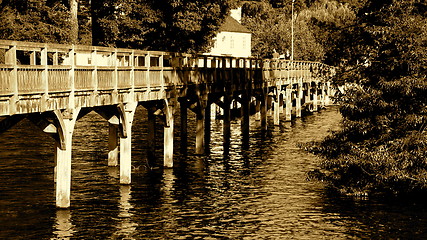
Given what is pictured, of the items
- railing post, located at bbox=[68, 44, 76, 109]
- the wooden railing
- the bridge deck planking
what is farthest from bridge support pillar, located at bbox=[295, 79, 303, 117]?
railing post, located at bbox=[68, 44, 76, 109]

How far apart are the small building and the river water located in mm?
49753

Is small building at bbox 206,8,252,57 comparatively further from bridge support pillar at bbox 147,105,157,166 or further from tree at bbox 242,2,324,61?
bridge support pillar at bbox 147,105,157,166

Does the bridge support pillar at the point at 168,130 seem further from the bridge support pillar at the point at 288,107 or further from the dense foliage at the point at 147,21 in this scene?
the bridge support pillar at the point at 288,107

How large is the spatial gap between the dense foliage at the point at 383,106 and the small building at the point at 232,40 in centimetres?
5975

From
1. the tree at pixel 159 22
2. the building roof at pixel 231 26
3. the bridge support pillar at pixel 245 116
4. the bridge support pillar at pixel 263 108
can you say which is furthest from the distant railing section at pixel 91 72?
the building roof at pixel 231 26

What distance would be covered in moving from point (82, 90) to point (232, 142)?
2208 centimetres

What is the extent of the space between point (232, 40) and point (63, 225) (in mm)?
69636

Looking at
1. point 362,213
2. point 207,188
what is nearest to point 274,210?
point 362,213

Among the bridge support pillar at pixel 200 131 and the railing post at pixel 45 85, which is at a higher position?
the railing post at pixel 45 85

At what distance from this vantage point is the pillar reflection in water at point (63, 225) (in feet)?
67.4

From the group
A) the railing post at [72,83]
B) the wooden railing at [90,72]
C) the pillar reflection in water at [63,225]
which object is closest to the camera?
the wooden railing at [90,72]

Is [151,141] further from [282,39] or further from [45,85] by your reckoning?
[282,39]

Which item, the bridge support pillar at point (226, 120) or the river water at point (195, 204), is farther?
the bridge support pillar at point (226, 120)

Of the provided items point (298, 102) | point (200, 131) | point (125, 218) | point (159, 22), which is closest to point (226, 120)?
point (200, 131)
